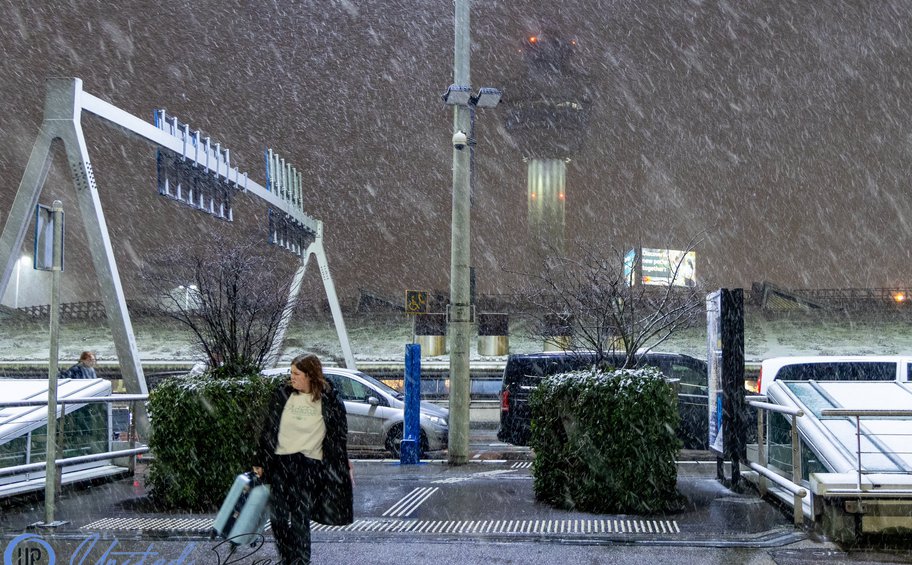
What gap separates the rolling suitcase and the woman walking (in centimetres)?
16

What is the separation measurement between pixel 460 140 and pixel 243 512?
976 centimetres

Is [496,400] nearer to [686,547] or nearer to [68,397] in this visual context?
[68,397]

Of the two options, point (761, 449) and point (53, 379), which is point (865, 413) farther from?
point (53, 379)

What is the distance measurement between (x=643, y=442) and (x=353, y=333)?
2615 inches

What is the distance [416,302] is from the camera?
15.5m

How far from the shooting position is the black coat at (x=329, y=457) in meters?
6.05

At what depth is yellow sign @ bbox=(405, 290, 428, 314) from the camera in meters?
15.3

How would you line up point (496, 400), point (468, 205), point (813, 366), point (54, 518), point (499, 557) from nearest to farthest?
point (499, 557) → point (54, 518) → point (813, 366) → point (468, 205) → point (496, 400)

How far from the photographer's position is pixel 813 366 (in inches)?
543

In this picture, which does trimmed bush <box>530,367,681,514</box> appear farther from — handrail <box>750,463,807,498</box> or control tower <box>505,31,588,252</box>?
control tower <box>505,31,588,252</box>

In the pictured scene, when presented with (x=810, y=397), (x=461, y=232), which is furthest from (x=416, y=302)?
(x=810, y=397)

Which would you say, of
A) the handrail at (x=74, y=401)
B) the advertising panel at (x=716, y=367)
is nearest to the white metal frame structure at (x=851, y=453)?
the advertising panel at (x=716, y=367)

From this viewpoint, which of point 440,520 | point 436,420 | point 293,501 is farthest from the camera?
point 436,420

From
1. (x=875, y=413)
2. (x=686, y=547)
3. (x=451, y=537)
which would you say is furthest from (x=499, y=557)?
(x=875, y=413)
